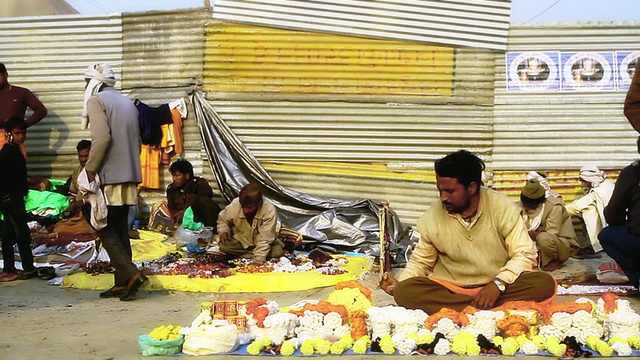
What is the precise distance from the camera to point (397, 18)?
8797 mm

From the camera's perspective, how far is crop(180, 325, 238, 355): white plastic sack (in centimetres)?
392

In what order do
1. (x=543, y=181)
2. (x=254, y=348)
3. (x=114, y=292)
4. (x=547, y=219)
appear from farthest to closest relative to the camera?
(x=543, y=181), (x=547, y=219), (x=114, y=292), (x=254, y=348)

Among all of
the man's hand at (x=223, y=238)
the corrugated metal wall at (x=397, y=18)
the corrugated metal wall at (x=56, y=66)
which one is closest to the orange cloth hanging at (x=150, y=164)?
the corrugated metal wall at (x=56, y=66)

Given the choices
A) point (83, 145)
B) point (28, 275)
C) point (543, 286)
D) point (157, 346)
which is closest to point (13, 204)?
point (28, 275)

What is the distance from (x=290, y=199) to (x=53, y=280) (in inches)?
124

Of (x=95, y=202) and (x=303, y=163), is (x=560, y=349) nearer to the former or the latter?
(x=95, y=202)

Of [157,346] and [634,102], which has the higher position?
[634,102]

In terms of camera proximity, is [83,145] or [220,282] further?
[83,145]

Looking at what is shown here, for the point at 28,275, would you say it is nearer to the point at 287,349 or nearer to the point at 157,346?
the point at 157,346

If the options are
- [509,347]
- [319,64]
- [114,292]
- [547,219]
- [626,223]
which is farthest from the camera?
[319,64]

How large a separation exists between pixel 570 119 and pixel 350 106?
2.81 meters

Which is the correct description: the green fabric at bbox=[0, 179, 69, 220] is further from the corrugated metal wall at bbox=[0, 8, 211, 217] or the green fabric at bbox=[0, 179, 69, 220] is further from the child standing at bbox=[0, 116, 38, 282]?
the child standing at bbox=[0, 116, 38, 282]

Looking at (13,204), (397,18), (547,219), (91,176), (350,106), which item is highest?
(397,18)

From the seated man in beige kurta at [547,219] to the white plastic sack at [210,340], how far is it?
4.39m
